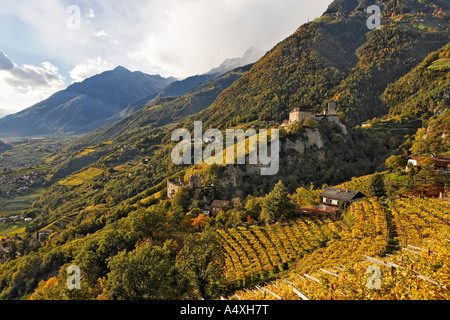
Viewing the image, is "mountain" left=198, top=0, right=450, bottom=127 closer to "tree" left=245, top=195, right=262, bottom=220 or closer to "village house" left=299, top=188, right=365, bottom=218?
"village house" left=299, top=188, right=365, bottom=218

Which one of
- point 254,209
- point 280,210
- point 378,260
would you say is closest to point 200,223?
point 254,209

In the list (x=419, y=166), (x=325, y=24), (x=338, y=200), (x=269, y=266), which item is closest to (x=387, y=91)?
(x=325, y=24)

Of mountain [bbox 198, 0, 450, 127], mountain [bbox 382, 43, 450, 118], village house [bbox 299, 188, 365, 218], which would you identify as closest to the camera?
village house [bbox 299, 188, 365, 218]

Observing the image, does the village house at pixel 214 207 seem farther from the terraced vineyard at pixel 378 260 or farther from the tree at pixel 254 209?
the terraced vineyard at pixel 378 260

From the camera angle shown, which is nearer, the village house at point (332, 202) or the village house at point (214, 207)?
the village house at point (332, 202)

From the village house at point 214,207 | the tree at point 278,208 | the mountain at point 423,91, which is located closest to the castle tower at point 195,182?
the village house at point 214,207

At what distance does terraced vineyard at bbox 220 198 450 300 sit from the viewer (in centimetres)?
973

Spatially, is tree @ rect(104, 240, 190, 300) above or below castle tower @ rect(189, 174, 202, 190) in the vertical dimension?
below

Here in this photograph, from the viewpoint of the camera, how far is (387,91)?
137875 mm

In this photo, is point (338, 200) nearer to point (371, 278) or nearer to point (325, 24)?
point (371, 278)

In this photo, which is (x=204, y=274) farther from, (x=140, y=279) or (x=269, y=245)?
(x=269, y=245)

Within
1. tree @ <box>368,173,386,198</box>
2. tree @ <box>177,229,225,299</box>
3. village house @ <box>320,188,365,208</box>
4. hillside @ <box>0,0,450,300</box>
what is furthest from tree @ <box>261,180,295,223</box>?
tree @ <box>177,229,225,299</box>

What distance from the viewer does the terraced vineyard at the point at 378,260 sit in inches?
383

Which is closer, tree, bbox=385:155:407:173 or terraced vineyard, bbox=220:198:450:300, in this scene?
terraced vineyard, bbox=220:198:450:300
